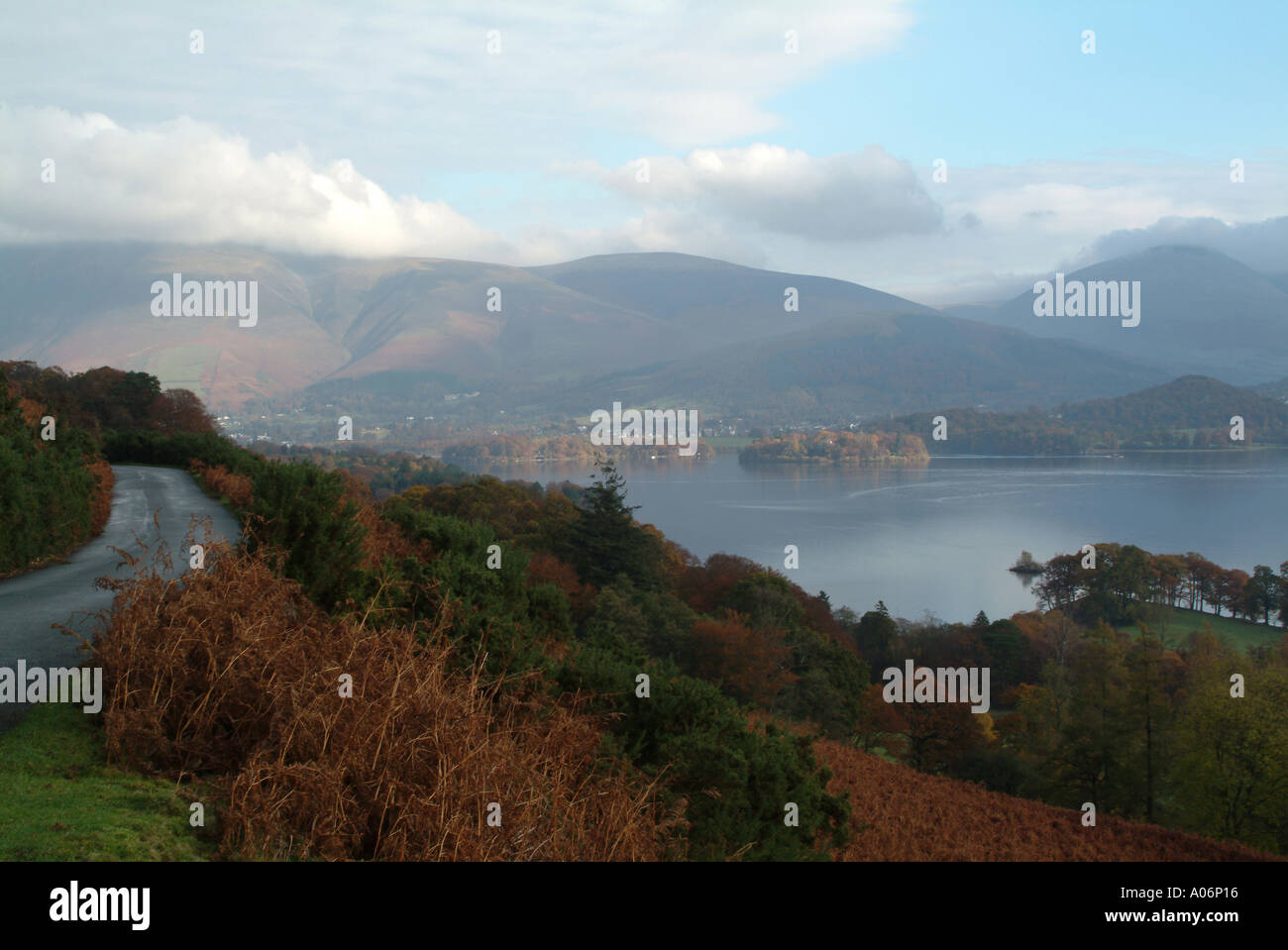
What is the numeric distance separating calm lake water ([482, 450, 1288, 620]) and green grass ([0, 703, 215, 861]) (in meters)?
44.9

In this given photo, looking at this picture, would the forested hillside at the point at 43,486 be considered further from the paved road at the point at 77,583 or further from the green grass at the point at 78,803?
the green grass at the point at 78,803

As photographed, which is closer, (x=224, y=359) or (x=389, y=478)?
(x=389, y=478)

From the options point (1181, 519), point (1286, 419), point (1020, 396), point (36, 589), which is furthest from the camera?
point (1020, 396)

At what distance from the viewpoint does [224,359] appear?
169750 mm

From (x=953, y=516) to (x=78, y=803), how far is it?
77.9 meters

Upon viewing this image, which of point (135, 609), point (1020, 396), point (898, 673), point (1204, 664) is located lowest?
point (898, 673)

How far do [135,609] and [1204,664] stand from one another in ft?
91.3

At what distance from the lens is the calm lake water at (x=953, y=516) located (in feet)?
177

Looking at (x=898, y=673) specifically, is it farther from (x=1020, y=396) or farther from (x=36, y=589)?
(x=1020, y=396)

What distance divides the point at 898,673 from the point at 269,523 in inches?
1074

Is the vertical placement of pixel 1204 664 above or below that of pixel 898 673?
above
